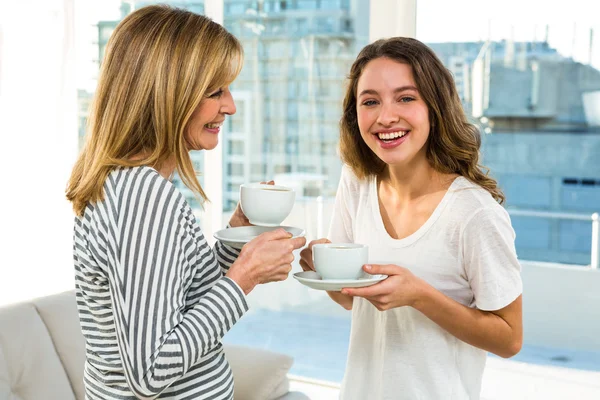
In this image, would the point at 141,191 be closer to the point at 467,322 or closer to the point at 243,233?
the point at 243,233

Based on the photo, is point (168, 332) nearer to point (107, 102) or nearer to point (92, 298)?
point (92, 298)

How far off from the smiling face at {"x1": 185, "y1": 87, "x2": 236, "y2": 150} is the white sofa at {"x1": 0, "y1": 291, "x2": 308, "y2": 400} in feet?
4.46

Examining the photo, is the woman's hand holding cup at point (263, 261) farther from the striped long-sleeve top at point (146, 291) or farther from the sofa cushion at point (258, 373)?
the sofa cushion at point (258, 373)

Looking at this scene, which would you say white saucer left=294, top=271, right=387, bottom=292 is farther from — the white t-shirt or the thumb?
the white t-shirt

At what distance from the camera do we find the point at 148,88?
1194 millimetres

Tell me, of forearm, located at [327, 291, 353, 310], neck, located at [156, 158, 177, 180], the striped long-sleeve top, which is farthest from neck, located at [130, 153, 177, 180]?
forearm, located at [327, 291, 353, 310]

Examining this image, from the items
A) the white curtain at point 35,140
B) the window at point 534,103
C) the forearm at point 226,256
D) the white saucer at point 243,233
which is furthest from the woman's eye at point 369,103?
the white curtain at point 35,140

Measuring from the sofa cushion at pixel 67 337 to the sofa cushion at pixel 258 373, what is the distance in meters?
0.54

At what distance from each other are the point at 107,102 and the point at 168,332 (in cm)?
41

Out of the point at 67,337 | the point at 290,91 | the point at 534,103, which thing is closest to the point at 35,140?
the point at 290,91

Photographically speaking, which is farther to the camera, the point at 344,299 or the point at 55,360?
the point at 55,360

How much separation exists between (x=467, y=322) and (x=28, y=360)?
157cm

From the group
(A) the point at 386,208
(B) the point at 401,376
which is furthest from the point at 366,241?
(B) the point at 401,376

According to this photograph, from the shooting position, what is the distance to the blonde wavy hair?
1.19 metres
